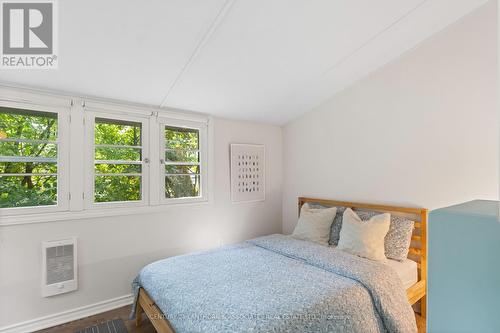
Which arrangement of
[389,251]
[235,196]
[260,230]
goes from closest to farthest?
[389,251] < [235,196] < [260,230]

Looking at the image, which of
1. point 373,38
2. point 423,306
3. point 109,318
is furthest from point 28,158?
point 423,306

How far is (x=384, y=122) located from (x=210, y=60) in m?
1.96

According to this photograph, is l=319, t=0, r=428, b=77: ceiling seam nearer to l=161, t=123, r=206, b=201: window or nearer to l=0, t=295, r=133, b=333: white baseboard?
l=161, t=123, r=206, b=201: window

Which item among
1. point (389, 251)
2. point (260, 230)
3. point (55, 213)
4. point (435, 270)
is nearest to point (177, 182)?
point (55, 213)

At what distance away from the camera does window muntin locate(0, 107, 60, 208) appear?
6.88 ft

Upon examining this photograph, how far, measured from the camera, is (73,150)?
232 cm

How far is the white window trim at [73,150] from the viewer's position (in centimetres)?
211

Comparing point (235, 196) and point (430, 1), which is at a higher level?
point (430, 1)

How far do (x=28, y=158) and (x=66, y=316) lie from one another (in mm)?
1462

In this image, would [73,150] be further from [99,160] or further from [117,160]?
[117,160]

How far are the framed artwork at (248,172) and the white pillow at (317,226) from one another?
0.87 meters

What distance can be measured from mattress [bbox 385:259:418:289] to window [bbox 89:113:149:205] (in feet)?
8.41

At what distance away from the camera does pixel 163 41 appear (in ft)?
6.04

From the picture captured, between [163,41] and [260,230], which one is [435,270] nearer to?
[163,41]
